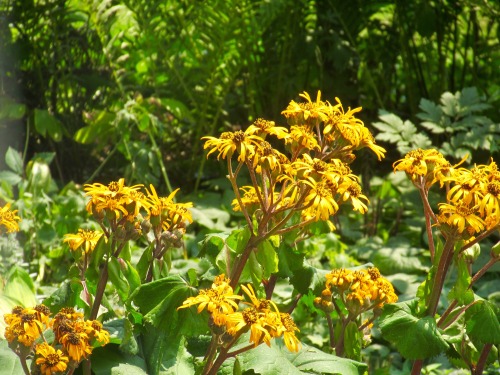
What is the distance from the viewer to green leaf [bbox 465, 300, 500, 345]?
1.96m

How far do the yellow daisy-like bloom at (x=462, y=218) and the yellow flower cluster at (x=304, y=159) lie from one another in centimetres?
18

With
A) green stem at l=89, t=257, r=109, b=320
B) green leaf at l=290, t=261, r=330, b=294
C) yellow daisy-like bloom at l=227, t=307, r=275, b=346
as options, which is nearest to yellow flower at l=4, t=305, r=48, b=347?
green stem at l=89, t=257, r=109, b=320

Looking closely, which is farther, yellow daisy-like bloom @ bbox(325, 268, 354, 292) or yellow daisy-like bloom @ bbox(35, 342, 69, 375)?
yellow daisy-like bloom @ bbox(325, 268, 354, 292)

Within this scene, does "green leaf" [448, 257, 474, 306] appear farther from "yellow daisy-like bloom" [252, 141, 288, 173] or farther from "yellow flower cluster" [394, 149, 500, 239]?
"yellow daisy-like bloom" [252, 141, 288, 173]

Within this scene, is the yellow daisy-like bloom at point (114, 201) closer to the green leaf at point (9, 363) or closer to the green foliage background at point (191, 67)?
the green leaf at point (9, 363)

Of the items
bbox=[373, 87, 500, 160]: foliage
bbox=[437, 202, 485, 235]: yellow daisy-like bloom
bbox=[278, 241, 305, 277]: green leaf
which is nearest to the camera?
bbox=[437, 202, 485, 235]: yellow daisy-like bloom

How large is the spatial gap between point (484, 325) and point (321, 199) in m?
0.56

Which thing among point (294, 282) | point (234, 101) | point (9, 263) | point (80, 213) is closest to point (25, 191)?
point (80, 213)

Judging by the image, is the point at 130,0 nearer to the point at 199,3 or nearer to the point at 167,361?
the point at 199,3


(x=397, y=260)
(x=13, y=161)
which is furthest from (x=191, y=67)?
(x=397, y=260)

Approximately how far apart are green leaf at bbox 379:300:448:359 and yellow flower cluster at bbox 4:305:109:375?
28.6 inches

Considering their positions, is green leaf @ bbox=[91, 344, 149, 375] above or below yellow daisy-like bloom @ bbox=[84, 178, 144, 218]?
below

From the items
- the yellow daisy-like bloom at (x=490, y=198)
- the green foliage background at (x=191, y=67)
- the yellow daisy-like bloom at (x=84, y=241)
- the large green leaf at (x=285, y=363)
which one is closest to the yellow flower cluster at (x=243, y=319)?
the large green leaf at (x=285, y=363)

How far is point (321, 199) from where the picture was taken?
1.70m
